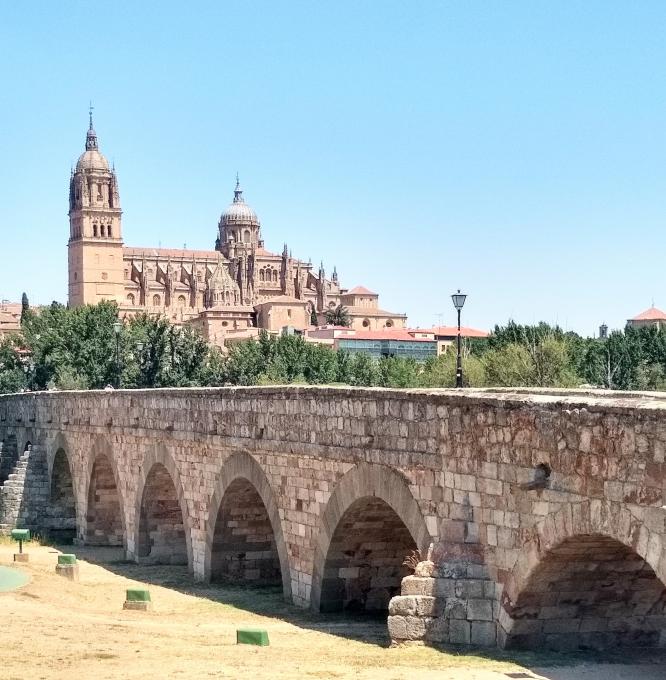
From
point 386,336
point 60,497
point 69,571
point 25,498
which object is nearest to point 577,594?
point 69,571

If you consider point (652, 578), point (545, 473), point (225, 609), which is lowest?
point (225, 609)

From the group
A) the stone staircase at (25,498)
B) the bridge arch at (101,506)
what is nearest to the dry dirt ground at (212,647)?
the bridge arch at (101,506)

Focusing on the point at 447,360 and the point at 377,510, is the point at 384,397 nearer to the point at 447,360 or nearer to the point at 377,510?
the point at 377,510

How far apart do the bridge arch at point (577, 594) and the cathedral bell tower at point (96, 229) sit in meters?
141

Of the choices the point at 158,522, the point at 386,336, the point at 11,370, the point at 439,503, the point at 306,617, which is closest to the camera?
the point at 439,503

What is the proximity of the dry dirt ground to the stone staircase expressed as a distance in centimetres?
1294

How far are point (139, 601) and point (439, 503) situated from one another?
21.6 feet

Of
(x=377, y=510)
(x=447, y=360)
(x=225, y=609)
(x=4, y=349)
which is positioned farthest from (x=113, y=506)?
(x=4, y=349)

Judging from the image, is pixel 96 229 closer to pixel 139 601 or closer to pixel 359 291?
pixel 359 291

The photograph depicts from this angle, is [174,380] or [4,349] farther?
[4,349]

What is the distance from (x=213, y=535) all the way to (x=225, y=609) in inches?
106

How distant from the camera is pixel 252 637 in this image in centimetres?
1444

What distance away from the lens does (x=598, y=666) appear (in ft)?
39.1

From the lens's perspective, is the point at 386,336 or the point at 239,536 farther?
the point at 386,336
